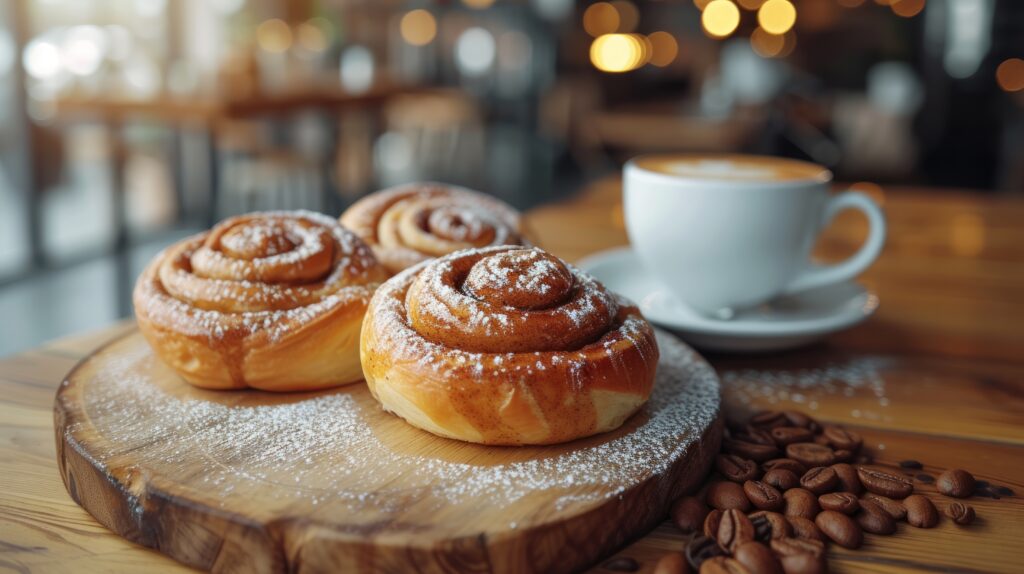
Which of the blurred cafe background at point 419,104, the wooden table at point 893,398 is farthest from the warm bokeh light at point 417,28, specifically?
the wooden table at point 893,398

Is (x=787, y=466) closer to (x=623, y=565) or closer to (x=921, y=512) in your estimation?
(x=921, y=512)

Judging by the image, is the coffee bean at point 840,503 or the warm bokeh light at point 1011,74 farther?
the warm bokeh light at point 1011,74

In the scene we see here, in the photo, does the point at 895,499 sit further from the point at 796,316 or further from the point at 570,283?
the point at 796,316

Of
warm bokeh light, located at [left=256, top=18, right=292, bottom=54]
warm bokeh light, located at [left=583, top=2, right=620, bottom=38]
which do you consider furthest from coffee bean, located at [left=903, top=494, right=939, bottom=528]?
warm bokeh light, located at [left=583, top=2, right=620, bottom=38]

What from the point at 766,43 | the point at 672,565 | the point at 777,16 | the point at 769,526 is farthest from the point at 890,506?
the point at 766,43

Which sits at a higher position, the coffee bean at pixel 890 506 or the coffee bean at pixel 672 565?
the coffee bean at pixel 672 565

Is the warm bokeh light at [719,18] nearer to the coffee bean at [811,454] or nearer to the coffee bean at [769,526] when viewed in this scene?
the coffee bean at [811,454]
